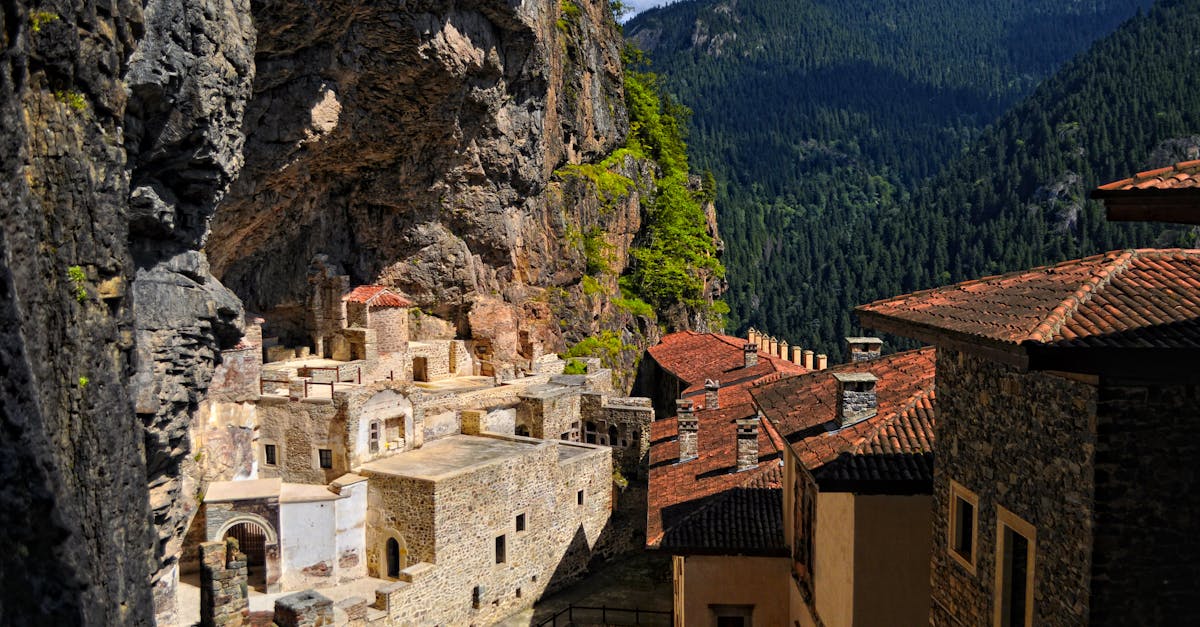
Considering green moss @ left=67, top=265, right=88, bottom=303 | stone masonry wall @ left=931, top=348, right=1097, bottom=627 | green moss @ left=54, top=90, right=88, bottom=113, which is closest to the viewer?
green moss @ left=67, top=265, right=88, bottom=303

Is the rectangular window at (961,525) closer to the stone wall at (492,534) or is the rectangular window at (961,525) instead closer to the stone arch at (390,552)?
the stone wall at (492,534)

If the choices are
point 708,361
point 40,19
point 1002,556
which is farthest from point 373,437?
point 40,19

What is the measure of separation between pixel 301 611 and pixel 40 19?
13.9 metres

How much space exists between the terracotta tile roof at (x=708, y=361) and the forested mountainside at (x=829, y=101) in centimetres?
6042

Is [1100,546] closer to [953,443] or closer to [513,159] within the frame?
[953,443]

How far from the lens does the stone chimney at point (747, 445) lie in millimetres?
20656

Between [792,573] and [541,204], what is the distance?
29.8 m

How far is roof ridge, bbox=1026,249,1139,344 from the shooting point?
740cm

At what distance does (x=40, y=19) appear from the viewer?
18.9 ft

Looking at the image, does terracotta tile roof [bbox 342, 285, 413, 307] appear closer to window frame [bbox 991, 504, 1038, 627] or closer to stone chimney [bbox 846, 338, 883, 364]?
stone chimney [bbox 846, 338, 883, 364]

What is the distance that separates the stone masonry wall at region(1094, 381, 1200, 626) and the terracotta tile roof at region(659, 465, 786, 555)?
9.90 meters

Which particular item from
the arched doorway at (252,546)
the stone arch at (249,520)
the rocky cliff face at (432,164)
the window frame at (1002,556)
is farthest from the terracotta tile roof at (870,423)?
the rocky cliff face at (432,164)

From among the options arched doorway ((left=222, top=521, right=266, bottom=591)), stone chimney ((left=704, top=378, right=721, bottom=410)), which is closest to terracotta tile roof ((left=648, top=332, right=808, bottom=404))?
stone chimney ((left=704, top=378, right=721, bottom=410))

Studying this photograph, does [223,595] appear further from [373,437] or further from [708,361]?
[708,361]
